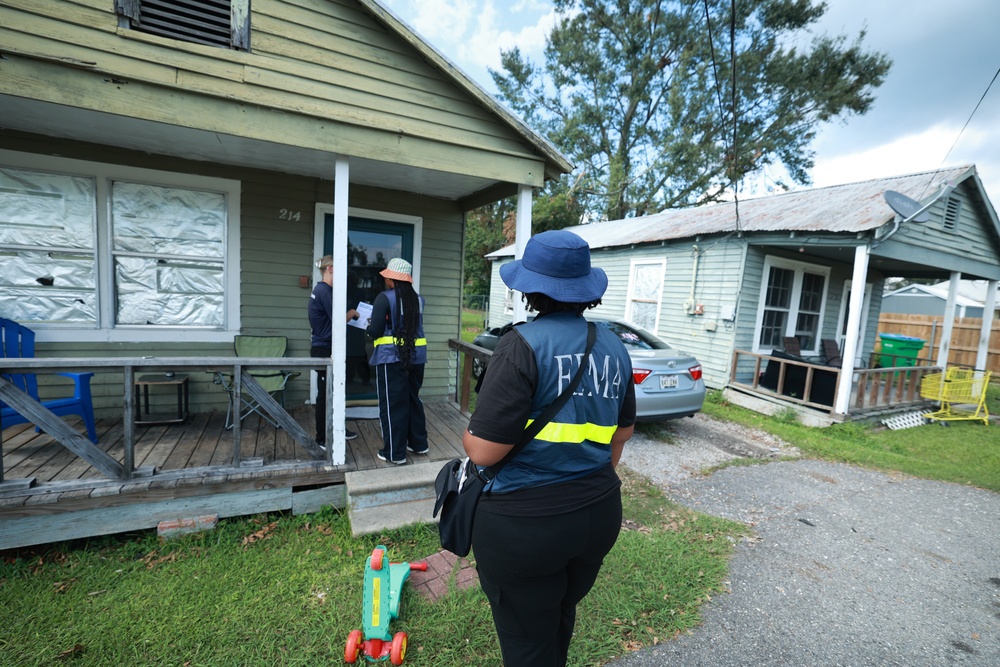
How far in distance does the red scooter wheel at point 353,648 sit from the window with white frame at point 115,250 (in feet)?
12.2

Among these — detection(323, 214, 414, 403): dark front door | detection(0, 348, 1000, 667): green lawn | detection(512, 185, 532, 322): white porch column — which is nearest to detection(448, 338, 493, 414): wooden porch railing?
detection(512, 185, 532, 322): white porch column

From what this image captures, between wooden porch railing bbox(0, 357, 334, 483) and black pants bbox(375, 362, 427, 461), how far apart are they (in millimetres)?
429

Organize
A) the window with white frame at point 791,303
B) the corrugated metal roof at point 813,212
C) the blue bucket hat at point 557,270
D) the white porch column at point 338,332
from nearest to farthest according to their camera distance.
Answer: the blue bucket hat at point 557,270 < the white porch column at point 338,332 < the corrugated metal roof at point 813,212 < the window with white frame at point 791,303

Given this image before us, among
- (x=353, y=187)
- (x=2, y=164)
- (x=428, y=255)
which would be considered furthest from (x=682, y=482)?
(x=2, y=164)

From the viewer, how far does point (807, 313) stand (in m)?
9.72

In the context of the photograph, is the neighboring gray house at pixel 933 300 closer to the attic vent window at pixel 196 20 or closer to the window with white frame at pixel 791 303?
the window with white frame at pixel 791 303

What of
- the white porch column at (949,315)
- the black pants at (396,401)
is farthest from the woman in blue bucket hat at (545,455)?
the white porch column at (949,315)

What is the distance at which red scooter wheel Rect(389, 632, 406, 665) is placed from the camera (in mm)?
2203

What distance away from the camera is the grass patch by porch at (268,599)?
7.53ft

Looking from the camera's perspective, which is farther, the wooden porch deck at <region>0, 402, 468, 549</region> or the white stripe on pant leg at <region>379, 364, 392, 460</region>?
the white stripe on pant leg at <region>379, 364, 392, 460</region>

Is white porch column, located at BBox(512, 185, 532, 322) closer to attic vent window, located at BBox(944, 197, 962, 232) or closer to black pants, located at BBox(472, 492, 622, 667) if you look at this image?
black pants, located at BBox(472, 492, 622, 667)

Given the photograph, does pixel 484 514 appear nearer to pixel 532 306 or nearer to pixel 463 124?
pixel 532 306

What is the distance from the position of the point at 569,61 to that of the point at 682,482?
23099mm

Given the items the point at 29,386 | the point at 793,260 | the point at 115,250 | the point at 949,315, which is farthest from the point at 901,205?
the point at 29,386
